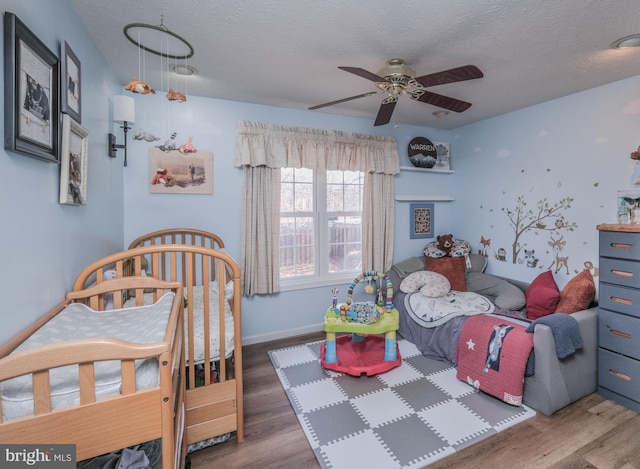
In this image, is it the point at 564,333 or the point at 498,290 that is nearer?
the point at 564,333

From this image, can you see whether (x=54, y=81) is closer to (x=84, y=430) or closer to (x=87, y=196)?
(x=87, y=196)

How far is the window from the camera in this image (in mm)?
3320

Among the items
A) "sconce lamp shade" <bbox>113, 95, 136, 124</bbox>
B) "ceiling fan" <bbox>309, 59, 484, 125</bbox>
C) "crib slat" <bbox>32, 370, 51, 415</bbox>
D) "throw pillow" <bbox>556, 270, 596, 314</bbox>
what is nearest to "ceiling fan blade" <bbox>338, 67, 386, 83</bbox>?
"ceiling fan" <bbox>309, 59, 484, 125</bbox>

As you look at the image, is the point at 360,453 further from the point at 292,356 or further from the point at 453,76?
the point at 453,76

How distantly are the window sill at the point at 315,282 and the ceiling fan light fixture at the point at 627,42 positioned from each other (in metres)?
2.79

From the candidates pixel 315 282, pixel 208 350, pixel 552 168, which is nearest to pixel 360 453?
pixel 208 350

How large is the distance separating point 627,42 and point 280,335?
3.52m

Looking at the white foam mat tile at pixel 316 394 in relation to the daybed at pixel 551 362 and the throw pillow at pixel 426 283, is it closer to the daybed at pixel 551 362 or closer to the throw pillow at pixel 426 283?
the daybed at pixel 551 362

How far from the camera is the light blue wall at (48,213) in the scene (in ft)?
3.47

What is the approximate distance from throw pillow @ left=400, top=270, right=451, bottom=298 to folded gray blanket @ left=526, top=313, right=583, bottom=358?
1077mm

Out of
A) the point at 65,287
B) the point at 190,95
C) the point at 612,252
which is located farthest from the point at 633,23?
the point at 65,287

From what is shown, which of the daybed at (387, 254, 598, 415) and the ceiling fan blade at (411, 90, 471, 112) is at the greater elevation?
the ceiling fan blade at (411, 90, 471, 112)

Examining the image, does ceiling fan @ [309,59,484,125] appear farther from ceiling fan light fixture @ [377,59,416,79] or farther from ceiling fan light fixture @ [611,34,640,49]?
ceiling fan light fixture @ [611,34,640,49]

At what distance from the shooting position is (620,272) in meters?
2.13
